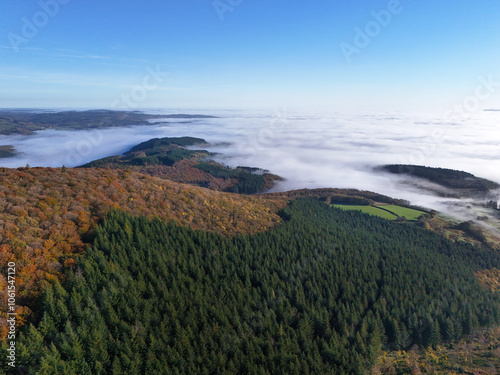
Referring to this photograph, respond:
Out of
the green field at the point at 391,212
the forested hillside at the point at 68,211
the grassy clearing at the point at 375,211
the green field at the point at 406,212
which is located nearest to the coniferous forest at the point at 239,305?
the forested hillside at the point at 68,211

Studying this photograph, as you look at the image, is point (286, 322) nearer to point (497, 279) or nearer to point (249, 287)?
point (249, 287)

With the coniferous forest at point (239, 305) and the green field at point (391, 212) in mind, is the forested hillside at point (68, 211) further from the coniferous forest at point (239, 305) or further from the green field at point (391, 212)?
the green field at point (391, 212)

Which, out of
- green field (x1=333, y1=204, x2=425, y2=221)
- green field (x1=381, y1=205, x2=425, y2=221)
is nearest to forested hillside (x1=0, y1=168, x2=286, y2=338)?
green field (x1=333, y1=204, x2=425, y2=221)

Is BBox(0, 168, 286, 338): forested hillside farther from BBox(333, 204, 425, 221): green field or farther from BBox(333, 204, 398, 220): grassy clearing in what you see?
BBox(333, 204, 425, 221): green field

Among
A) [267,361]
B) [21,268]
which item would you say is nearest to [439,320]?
[267,361]

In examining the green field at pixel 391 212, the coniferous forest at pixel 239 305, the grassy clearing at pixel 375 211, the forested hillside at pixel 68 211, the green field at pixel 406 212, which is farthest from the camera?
the green field at pixel 406 212

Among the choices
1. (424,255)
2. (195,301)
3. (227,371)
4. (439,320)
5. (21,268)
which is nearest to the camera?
(21,268)
